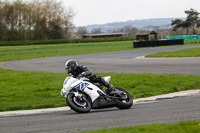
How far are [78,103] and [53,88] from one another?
18.6 ft

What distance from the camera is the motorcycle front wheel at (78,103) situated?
10.0m

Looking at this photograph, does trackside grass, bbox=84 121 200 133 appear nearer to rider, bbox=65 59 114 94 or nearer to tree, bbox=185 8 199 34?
rider, bbox=65 59 114 94

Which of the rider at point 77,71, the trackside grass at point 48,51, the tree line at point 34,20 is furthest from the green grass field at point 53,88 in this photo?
the tree line at point 34,20

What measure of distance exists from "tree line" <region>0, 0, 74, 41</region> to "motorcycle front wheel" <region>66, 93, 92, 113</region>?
10410 cm

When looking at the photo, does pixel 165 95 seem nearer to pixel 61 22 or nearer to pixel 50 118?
pixel 50 118

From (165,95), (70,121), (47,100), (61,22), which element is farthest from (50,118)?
(61,22)

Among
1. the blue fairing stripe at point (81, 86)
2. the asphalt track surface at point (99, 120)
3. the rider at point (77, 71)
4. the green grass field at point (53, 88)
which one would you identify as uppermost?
the rider at point (77, 71)

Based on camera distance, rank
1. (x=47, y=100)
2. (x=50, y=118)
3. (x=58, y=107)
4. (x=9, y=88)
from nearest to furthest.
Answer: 1. (x=50, y=118)
2. (x=58, y=107)
3. (x=47, y=100)
4. (x=9, y=88)

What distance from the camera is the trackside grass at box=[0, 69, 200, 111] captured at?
13.1 m

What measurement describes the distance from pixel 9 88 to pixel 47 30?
103529 mm

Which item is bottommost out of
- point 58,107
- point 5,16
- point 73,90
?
point 58,107

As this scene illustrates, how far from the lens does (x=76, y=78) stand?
10.5m

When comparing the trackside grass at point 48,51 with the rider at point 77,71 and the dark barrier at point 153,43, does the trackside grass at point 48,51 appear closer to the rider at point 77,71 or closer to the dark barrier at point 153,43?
the dark barrier at point 153,43

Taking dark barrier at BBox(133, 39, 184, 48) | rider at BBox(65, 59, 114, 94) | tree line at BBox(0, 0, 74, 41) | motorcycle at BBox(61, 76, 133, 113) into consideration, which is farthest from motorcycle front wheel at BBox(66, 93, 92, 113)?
tree line at BBox(0, 0, 74, 41)
